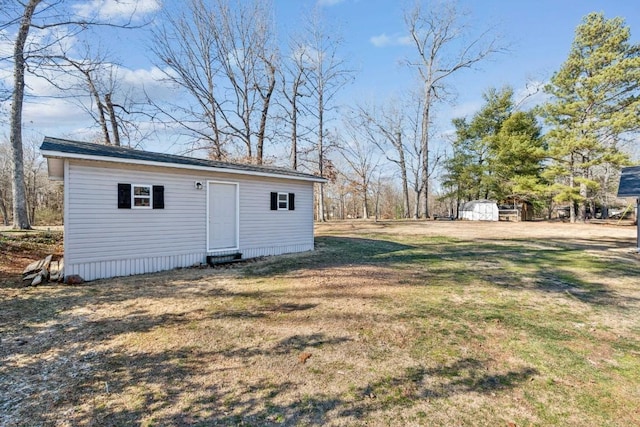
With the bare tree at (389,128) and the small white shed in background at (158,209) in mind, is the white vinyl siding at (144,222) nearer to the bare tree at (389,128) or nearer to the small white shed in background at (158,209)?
the small white shed in background at (158,209)

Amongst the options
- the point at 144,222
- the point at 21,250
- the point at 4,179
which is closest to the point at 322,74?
the point at 144,222

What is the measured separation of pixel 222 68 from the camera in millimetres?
20188

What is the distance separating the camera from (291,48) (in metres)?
22.4

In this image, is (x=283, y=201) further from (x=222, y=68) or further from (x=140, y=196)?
(x=222, y=68)

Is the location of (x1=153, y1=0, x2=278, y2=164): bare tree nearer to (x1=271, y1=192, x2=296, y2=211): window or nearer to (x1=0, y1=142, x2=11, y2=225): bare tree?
(x1=271, y1=192, x2=296, y2=211): window

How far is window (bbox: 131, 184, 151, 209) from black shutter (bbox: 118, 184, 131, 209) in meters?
0.10

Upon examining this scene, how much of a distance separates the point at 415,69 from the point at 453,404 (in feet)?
96.2

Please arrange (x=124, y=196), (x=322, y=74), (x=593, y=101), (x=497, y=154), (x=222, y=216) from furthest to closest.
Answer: (x=497, y=154) < (x=322, y=74) < (x=593, y=101) < (x=222, y=216) < (x=124, y=196)

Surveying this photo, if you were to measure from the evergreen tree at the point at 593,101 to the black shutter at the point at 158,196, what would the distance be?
24.2m

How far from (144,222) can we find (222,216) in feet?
6.58

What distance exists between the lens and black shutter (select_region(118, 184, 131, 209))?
6.85 m

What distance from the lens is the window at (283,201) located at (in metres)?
10.0

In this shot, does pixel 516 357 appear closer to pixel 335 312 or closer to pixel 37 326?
pixel 335 312

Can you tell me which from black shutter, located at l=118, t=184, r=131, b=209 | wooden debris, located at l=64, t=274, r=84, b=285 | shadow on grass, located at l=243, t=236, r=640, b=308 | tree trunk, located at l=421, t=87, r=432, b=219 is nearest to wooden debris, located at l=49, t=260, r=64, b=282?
wooden debris, located at l=64, t=274, r=84, b=285
